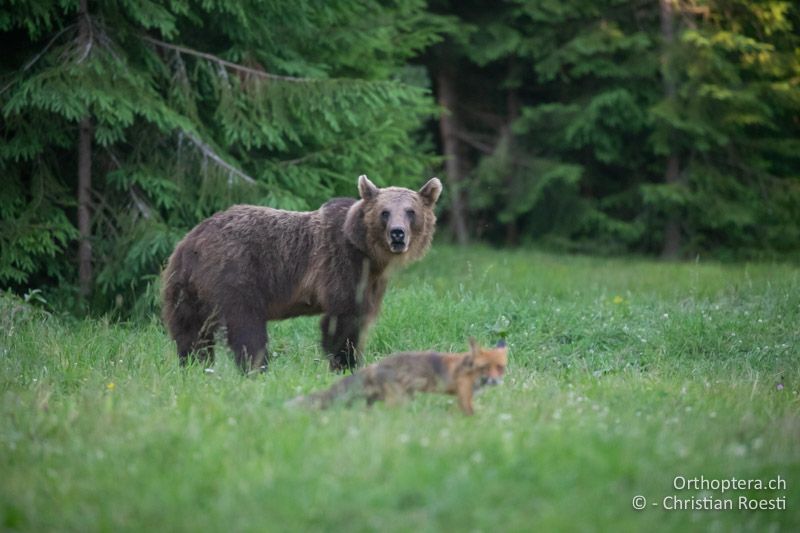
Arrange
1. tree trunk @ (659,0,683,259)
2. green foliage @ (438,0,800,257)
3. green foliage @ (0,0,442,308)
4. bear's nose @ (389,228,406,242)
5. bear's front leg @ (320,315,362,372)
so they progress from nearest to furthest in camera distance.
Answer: bear's front leg @ (320,315,362,372)
bear's nose @ (389,228,406,242)
green foliage @ (0,0,442,308)
green foliage @ (438,0,800,257)
tree trunk @ (659,0,683,259)

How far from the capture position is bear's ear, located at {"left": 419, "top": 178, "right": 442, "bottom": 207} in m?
8.45

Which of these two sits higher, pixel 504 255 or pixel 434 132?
pixel 434 132

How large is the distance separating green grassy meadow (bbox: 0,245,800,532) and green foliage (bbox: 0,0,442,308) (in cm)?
260

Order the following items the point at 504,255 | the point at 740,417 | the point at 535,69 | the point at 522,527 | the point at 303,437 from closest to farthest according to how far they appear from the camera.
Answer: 1. the point at 522,527
2. the point at 303,437
3. the point at 740,417
4. the point at 504,255
5. the point at 535,69

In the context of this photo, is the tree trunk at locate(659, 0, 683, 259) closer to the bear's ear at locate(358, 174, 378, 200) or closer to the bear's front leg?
the bear's ear at locate(358, 174, 378, 200)

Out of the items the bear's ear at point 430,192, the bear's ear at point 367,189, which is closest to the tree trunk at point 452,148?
the bear's ear at point 430,192

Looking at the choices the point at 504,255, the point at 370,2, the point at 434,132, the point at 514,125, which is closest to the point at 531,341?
the point at 370,2

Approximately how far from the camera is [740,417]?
236 inches

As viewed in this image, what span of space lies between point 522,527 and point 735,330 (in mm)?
6431

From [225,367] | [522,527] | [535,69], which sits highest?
[535,69]

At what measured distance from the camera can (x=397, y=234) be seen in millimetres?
7875

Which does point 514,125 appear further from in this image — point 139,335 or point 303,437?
point 303,437

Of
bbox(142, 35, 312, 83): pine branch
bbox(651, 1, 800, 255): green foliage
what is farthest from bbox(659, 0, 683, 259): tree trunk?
bbox(142, 35, 312, 83): pine branch

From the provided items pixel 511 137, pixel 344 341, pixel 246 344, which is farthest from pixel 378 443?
pixel 511 137
